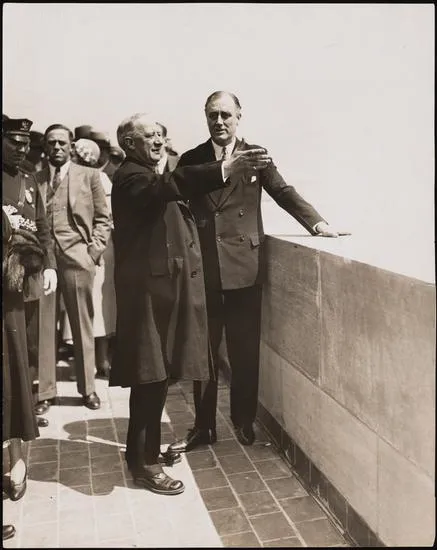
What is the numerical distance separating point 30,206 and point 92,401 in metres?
1.89

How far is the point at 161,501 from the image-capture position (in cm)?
359

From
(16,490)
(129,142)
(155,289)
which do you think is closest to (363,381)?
(155,289)

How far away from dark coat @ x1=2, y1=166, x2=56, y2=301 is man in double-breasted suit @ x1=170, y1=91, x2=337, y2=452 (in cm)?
112

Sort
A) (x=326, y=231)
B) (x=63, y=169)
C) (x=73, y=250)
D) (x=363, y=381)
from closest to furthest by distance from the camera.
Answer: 1. (x=363, y=381)
2. (x=326, y=231)
3. (x=73, y=250)
4. (x=63, y=169)

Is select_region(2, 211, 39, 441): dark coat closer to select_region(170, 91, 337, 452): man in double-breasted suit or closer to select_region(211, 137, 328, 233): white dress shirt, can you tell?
select_region(170, 91, 337, 452): man in double-breasted suit

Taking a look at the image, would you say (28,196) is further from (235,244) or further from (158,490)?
(158,490)

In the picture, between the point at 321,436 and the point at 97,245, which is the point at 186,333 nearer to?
the point at 321,436

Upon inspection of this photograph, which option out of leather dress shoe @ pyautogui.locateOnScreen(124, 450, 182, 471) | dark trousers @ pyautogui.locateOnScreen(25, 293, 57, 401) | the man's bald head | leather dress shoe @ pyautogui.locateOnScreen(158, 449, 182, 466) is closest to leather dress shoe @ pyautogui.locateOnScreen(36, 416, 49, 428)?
dark trousers @ pyautogui.locateOnScreen(25, 293, 57, 401)

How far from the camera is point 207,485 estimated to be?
12.5 ft

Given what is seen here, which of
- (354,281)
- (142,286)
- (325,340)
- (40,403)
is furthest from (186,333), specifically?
(40,403)

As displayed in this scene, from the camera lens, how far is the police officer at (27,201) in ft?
12.7

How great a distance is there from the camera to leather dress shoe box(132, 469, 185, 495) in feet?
12.0

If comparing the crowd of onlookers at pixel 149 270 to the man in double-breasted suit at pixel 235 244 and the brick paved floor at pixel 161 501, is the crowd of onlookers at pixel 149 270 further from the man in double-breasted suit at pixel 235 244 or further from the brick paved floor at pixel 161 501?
the brick paved floor at pixel 161 501

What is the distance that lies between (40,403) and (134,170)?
2651 millimetres
